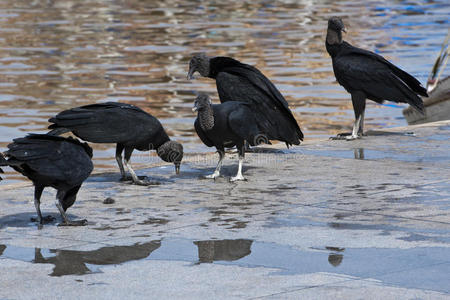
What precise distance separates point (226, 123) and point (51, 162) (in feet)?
7.64

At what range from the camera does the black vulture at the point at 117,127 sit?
880 centimetres

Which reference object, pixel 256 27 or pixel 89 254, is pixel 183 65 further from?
pixel 89 254

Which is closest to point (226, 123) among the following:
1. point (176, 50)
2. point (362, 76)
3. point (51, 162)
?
point (51, 162)

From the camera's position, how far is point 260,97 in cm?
1020

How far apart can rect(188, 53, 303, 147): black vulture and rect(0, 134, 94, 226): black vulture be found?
2.68 meters

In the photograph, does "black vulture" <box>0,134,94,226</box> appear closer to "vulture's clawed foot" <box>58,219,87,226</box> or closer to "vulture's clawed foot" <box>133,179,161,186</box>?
"vulture's clawed foot" <box>58,219,87,226</box>

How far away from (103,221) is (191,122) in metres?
10.9

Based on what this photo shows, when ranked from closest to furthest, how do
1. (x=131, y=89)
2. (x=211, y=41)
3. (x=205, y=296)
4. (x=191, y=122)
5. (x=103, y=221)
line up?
1. (x=205, y=296)
2. (x=103, y=221)
3. (x=191, y=122)
4. (x=131, y=89)
5. (x=211, y=41)

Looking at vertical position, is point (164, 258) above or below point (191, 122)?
above

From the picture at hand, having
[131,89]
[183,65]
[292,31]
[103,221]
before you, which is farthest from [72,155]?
[292,31]

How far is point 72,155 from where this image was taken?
742 centimetres

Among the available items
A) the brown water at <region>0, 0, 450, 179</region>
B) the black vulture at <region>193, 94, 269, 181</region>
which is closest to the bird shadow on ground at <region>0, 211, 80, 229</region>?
the black vulture at <region>193, 94, 269, 181</region>

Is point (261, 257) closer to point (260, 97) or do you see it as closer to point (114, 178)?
point (114, 178)

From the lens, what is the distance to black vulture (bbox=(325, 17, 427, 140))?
11.7 metres
